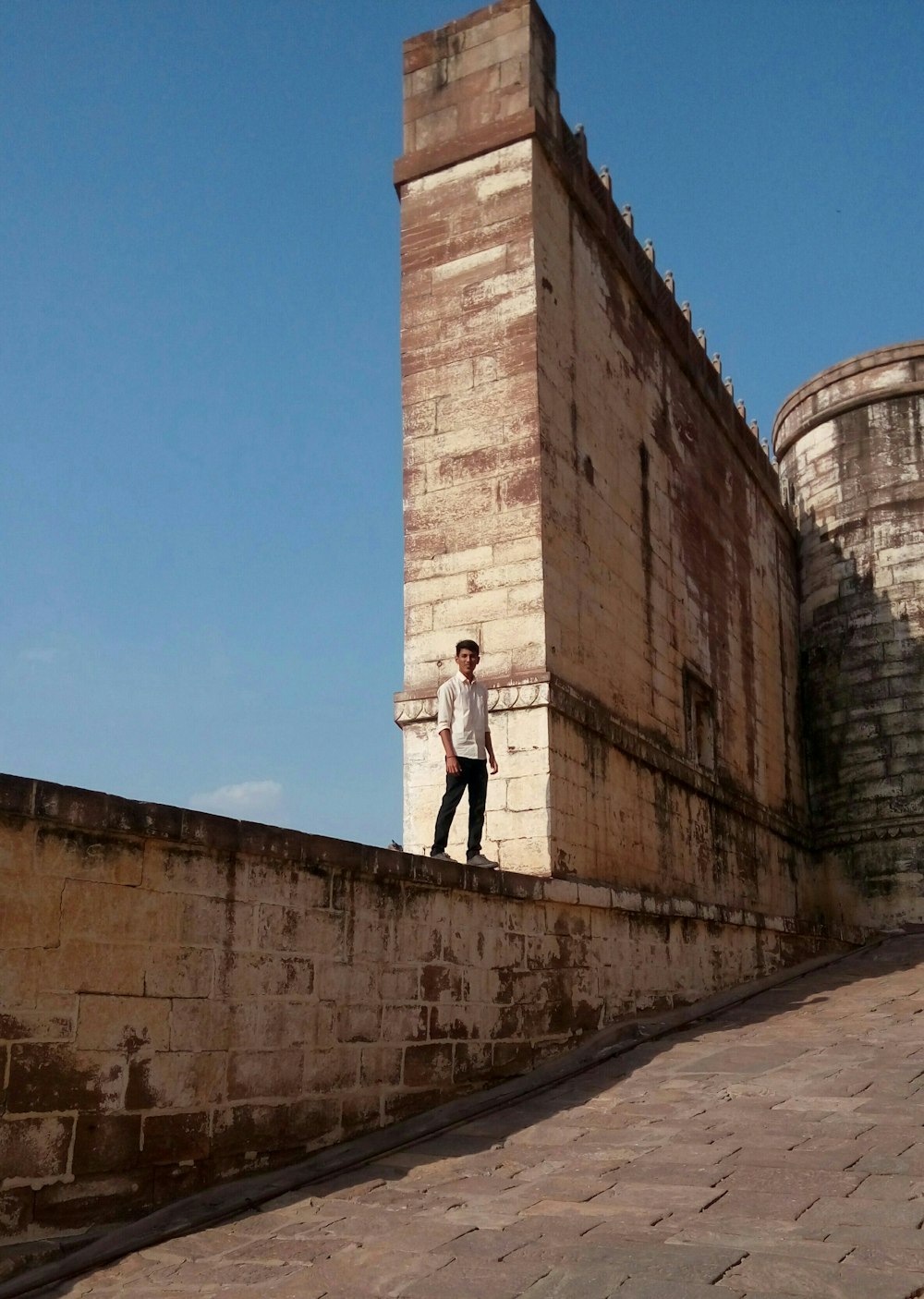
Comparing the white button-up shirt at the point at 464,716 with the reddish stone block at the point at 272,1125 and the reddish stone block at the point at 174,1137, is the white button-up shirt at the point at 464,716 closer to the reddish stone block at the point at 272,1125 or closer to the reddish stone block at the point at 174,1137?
the reddish stone block at the point at 272,1125

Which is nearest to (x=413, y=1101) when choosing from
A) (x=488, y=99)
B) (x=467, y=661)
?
(x=467, y=661)

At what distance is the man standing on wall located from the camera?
8.48 metres

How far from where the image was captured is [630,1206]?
17.7ft

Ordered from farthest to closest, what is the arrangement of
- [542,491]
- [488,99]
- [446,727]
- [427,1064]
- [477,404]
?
[488,99] < [477,404] < [542,491] < [446,727] < [427,1064]

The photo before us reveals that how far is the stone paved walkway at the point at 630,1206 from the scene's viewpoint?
4543mm

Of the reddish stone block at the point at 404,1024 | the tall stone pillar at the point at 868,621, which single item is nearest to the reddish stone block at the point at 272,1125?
the reddish stone block at the point at 404,1024

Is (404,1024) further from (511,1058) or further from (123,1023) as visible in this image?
(123,1023)

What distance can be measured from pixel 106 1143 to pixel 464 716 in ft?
12.9

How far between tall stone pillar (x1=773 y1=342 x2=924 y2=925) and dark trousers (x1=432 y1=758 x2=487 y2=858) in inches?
411

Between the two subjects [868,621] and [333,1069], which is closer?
[333,1069]

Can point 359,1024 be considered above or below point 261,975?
below

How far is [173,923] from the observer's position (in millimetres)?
5750

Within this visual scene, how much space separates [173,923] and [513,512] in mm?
4953

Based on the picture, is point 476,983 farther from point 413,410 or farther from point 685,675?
point 685,675
